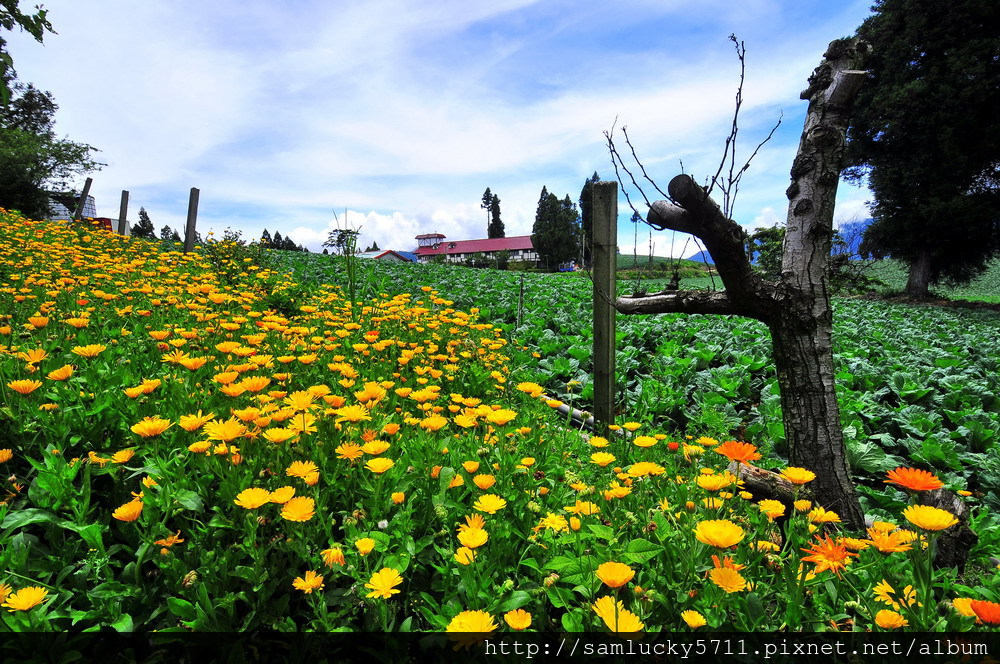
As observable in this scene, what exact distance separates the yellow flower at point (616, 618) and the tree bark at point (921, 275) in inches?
800

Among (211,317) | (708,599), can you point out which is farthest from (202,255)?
(708,599)

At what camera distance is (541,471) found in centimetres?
202

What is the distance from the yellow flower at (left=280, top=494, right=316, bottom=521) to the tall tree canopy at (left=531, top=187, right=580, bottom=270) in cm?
4986

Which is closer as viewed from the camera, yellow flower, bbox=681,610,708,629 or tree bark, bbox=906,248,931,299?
yellow flower, bbox=681,610,708,629

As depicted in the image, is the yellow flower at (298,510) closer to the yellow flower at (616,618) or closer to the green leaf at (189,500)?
the green leaf at (189,500)

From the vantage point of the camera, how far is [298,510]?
49.2 inches

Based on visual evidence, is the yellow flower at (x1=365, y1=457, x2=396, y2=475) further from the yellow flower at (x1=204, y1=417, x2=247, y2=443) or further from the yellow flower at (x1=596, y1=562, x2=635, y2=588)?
the yellow flower at (x1=596, y1=562, x2=635, y2=588)

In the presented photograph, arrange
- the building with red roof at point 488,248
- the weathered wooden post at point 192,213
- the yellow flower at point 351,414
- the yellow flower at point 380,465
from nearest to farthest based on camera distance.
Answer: the yellow flower at point 380,465 → the yellow flower at point 351,414 → the weathered wooden post at point 192,213 → the building with red roof at point 488,248

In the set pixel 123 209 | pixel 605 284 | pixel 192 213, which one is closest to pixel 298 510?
pixel 605 284

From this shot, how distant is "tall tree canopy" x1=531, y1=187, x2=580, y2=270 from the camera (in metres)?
51.8

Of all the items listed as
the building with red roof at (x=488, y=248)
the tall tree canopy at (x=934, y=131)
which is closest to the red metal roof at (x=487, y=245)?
the building with red roof at (x=488, y=248)

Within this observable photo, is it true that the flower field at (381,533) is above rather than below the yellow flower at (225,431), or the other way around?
below

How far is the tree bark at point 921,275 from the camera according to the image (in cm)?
1579

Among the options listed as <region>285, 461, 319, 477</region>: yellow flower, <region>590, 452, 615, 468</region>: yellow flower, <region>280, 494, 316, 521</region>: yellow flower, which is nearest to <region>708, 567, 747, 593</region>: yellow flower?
<region>590, 452, 615, 468</region>: yellow flower
